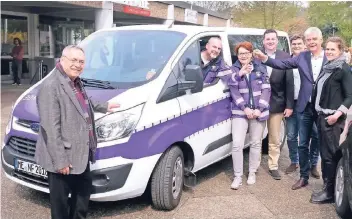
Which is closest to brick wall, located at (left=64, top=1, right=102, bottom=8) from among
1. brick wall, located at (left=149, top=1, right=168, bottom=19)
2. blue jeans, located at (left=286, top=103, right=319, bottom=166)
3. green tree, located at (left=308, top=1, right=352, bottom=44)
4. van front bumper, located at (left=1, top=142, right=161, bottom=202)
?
brick wall, located at (left=149, top=1, right=168, bottom=19)

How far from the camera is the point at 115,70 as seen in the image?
4426 mm

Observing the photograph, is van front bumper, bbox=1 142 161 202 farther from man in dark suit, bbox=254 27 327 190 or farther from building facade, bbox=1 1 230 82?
building facade, bbox=1 1 230 82

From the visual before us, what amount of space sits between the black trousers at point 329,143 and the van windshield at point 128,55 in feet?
6.02

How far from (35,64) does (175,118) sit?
14409 mm

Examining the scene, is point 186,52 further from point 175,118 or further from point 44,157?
point 44,157

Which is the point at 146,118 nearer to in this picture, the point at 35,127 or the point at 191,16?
the point at 35,127

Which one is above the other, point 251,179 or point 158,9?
point 158,9

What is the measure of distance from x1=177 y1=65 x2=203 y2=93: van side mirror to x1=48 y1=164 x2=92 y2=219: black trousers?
1410mm

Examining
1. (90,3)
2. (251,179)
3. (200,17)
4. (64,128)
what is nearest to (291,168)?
(251,179)

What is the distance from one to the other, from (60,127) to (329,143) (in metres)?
2.83

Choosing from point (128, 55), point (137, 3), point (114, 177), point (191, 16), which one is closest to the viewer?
point (114, 177)

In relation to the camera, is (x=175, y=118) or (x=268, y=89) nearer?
(x=175, y=118)

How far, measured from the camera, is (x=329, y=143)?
14.2ft

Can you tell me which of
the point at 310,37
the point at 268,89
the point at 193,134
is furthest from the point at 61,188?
the point at 310,37
